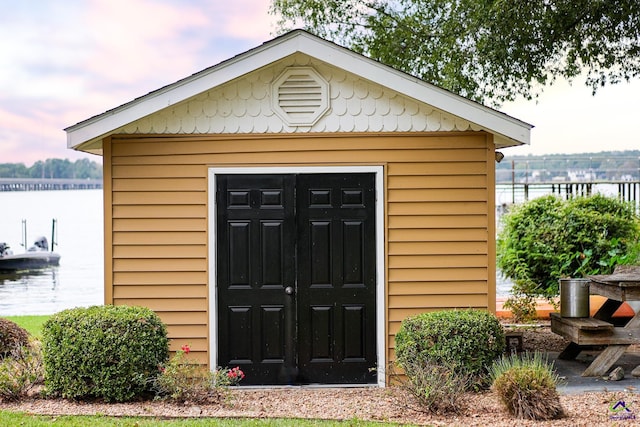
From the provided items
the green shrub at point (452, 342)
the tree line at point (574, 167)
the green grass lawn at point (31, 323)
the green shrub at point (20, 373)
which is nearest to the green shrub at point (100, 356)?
the green shrub at point (20, 373)

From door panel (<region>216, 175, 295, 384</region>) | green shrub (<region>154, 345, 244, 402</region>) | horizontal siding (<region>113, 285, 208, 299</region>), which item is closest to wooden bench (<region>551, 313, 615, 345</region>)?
door panel (<region>216, 175, 295, 384</region>)

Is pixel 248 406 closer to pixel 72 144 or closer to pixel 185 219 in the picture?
pixel 185 219

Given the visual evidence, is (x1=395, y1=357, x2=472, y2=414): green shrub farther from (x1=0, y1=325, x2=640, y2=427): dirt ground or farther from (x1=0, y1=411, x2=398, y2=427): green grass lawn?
(x1=0, y1=411, x2=398, y2=427): green grass lawn

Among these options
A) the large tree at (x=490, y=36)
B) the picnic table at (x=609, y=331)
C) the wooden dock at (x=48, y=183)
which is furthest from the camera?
the wooden dock at (x=48, y=183)

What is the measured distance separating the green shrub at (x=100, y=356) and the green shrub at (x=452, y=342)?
8.13 ft

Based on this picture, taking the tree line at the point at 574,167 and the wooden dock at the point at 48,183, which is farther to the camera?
the wooden dock at the point at 48,183

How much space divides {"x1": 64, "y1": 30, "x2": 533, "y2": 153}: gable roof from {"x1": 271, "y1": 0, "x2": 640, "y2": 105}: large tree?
5565mm

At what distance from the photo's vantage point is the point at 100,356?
23.9ft

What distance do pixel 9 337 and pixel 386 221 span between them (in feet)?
15.6

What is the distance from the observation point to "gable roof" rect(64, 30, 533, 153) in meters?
8.01

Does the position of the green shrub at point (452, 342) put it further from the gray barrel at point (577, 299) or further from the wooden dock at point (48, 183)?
the wooden dock at point (48, 183)

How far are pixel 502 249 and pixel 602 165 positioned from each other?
16.4 m

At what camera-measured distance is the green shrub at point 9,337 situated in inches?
362

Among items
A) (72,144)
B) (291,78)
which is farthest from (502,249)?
(72,144)
